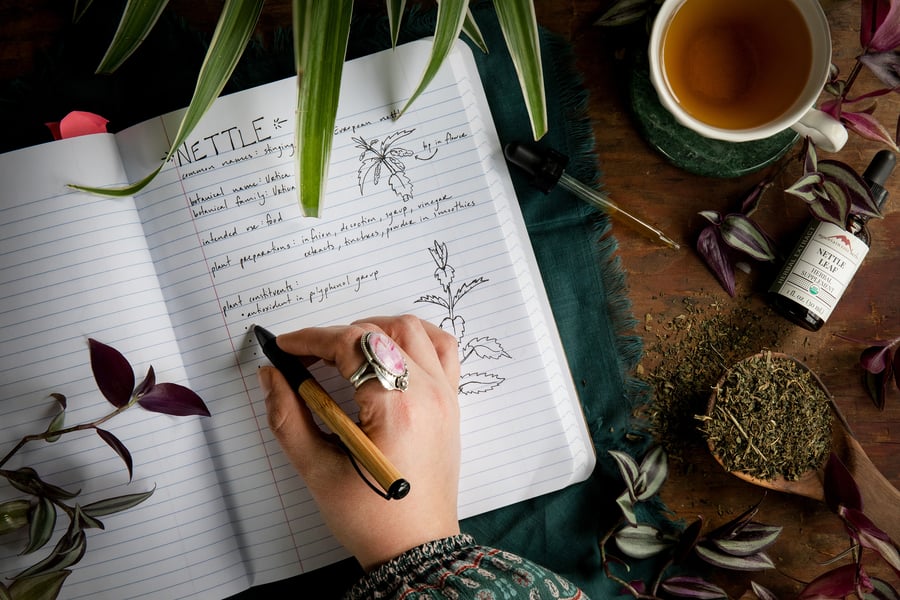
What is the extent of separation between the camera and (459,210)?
2.52 ft

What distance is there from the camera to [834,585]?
2.40 feet

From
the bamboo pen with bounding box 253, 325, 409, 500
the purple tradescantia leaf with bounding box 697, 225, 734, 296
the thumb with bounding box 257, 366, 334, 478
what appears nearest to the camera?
the bamboo pen with bounding box 253, 325, 409, 500

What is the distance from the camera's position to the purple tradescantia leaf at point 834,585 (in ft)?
2.38

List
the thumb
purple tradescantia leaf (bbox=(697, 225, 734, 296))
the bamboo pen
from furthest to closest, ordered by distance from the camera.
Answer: purple tradescantia leaf (bbox=(697, 225, 734, 296)) < the thumb < the bamboo pen

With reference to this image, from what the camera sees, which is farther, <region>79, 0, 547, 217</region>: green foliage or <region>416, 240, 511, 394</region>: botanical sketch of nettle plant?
<region>416, 240, 511, 394</region>: botanical sketch of nettle plant

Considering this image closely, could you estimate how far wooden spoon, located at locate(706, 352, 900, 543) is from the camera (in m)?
0.76

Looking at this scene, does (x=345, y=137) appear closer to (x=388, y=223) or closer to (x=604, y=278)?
(x=388, y=223)

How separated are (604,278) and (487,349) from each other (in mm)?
173

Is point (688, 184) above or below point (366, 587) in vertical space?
above

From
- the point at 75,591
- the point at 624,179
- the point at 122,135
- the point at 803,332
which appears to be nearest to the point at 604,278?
the point at 624,179

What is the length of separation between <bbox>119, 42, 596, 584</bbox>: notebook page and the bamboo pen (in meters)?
0.06

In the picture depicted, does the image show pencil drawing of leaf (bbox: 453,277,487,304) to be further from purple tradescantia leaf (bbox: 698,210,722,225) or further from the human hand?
purple tradescantia leaf (bbox: 698,210,722,225)

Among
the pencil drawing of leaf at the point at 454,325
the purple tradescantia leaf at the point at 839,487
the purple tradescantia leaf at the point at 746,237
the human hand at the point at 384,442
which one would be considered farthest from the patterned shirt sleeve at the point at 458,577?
the purple tradescantia leaf at the point at 746,237

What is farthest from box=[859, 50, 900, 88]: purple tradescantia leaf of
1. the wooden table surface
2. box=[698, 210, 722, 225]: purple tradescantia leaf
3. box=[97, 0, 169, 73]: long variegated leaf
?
box=[97, 0, 169, 73]: long variegated leaf
